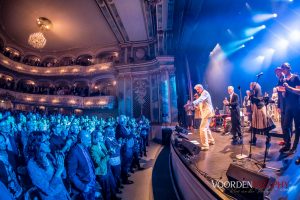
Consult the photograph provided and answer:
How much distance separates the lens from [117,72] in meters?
16.7

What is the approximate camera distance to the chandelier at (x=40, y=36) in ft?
41.6

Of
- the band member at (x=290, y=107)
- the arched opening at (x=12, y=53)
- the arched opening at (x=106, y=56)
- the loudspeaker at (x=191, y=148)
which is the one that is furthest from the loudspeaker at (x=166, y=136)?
the arched opening at (x=12, y=53)

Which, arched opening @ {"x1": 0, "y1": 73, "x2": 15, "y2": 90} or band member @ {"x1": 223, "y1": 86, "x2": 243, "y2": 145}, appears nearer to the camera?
band member @ {"x1": 223, "y1": 86, "x2": 243, "y2": 145}

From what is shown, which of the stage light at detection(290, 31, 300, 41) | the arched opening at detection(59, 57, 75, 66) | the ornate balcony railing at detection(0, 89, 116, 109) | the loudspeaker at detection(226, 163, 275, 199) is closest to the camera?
the loudspeaker at detection(226, 163, 275, 199)

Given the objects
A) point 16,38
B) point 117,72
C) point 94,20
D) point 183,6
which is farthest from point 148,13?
point 16,38

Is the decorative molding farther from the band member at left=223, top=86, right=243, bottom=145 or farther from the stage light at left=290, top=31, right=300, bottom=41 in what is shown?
the stage light at left=290, top=31, right=300, bottom=41

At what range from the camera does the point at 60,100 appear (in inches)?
723

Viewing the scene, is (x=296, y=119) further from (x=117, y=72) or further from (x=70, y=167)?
(x=117, y=72)

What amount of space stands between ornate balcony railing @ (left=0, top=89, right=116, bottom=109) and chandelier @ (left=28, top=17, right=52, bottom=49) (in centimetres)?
617

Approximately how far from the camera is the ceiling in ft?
38.2

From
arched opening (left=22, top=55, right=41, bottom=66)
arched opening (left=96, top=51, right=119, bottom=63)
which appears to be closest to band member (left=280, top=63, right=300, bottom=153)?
arched opening (left=96, top=51, right=119, bottom=63)

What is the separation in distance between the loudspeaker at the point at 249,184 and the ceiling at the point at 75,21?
1074 centimetres

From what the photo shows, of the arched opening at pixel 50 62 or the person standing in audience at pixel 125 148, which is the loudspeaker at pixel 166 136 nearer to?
the person standing in audience at pixel 125 148

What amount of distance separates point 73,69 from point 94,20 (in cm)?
698
